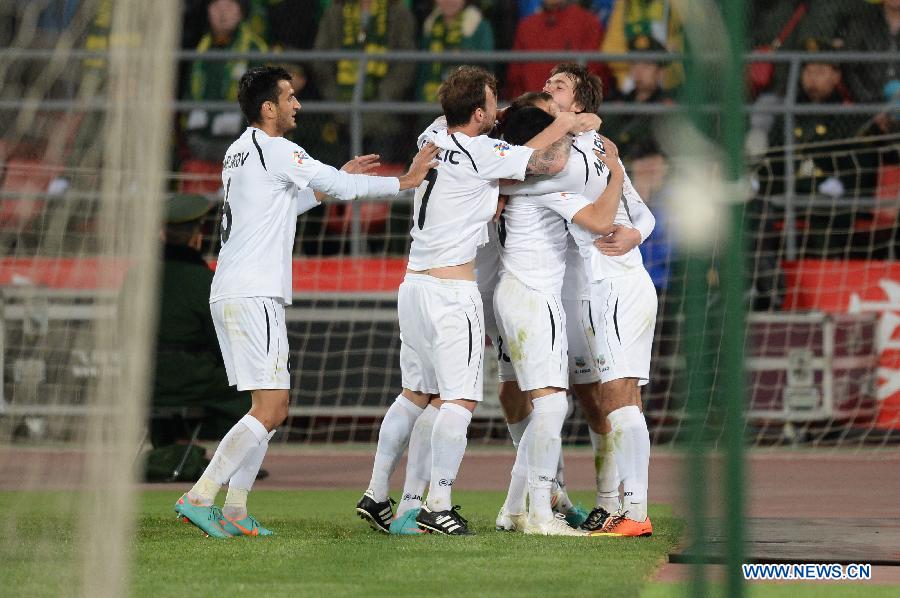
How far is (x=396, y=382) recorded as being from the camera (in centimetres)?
1306

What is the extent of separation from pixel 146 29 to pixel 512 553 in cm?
321

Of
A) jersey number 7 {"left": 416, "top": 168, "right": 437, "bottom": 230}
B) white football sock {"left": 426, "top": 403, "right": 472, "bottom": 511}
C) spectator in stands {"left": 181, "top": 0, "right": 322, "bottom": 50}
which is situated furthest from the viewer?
spectator in stands {"left": 181, "top": 0, "right": 322, "bottom": 50}

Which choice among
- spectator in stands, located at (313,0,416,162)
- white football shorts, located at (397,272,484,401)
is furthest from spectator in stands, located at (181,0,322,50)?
white football shorts, located at (397,272,484,401)

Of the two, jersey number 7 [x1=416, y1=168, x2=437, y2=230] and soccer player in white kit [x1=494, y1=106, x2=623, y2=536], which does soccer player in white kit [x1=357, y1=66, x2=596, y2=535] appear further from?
soccer player in white kit [x1=494, y1=106, x2=623, y2=536]

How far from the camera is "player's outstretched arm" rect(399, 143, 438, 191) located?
24.5ft

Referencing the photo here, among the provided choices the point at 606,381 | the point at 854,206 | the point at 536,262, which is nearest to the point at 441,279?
the point at 536,262

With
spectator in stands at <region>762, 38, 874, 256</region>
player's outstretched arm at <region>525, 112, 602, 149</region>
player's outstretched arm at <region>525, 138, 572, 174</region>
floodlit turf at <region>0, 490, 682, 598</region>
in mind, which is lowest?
floodlit turf at <region>0, 490, 682, 598</region>

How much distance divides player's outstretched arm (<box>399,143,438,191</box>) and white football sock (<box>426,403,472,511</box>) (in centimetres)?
109

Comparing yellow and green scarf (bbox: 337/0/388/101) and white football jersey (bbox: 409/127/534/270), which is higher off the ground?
yellow and green scarf (bbox: 337/0/388/101)

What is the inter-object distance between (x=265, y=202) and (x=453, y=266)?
979mm

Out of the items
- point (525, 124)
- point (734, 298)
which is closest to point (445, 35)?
point (525, 124)

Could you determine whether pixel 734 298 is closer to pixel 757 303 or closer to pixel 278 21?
pixel 757 303

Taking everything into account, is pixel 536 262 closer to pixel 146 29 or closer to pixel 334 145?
pixel 146 29

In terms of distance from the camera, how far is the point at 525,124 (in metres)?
7.61
